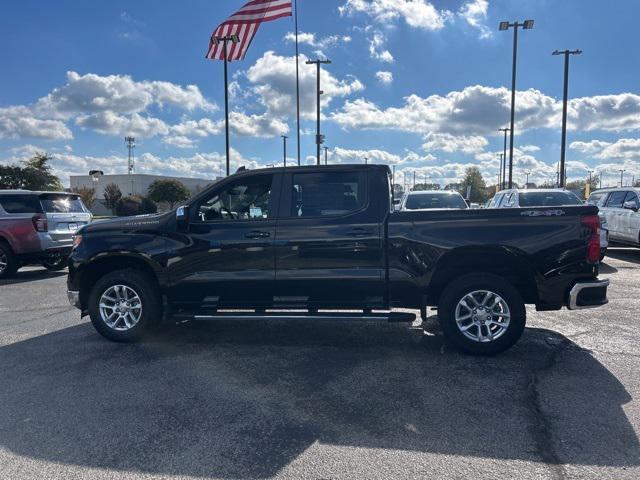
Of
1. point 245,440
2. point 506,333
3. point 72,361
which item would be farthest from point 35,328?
point 506,333

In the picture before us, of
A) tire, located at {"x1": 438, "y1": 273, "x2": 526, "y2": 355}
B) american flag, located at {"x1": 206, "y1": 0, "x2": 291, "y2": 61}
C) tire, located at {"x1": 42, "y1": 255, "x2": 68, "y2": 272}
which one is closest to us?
tire, located at {"x1": 438, "y1": 273, "x2": 526, "y2": 355}

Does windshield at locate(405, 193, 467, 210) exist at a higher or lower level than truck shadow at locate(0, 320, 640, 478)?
higher

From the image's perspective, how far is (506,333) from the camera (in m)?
4.98

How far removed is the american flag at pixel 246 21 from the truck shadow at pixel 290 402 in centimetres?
1475

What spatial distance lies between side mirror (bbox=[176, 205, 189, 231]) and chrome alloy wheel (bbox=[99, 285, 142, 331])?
38.5 inches

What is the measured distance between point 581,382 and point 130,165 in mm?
95959

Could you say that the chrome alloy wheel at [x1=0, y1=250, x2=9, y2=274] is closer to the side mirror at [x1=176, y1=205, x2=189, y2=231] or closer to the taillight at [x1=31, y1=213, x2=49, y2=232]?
the taillight at [x1=31, y1=213, x2=49, y2=232]

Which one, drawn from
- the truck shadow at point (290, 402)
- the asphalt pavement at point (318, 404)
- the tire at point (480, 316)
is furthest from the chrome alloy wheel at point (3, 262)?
the tire at point (480, 316)

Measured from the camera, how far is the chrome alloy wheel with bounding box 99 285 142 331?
5613mm

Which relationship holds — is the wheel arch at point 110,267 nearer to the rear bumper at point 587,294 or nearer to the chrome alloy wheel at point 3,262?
the rear bumper at point 587,294

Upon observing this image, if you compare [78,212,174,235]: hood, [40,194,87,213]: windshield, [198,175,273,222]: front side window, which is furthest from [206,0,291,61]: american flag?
[78,212,174,235]: hood

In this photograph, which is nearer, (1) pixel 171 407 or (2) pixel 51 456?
(2) pixel 51 456

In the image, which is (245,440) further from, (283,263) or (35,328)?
(35,328)

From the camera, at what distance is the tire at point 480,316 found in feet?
16.3
